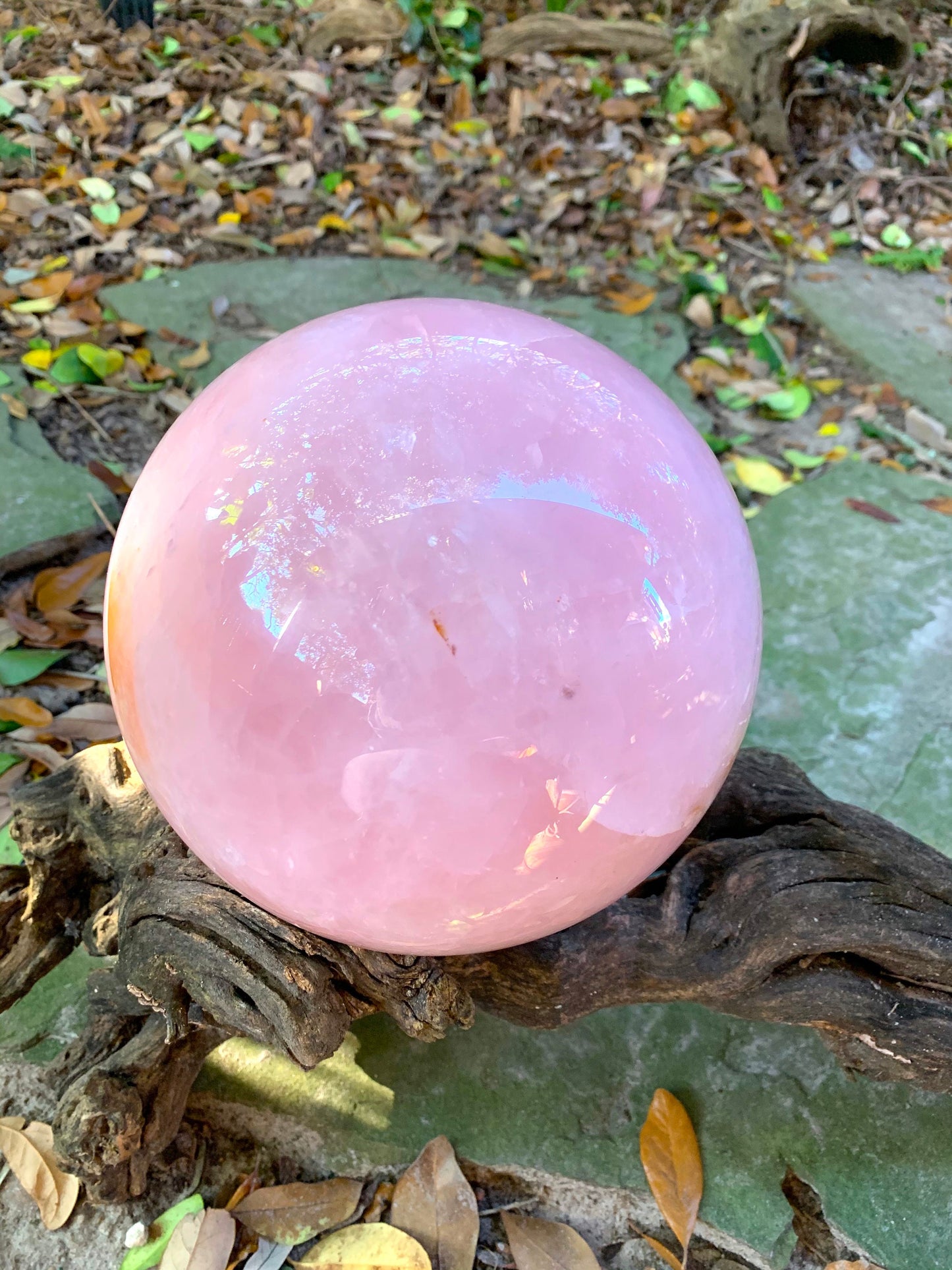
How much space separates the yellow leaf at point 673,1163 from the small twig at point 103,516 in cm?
143

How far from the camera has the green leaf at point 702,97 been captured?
3154mm

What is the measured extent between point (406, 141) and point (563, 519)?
2.70 m

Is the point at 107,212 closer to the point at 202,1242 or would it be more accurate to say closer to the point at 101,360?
the point at 101,360

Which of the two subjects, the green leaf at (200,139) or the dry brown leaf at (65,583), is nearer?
the dry brown leaf at (65,583)

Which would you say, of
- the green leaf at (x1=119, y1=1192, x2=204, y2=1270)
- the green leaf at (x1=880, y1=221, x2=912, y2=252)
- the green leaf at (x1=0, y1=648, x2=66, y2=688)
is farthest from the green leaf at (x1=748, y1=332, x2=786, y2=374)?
the green leaf at (x1=119, y1=1192, x2=204, y2=1270)

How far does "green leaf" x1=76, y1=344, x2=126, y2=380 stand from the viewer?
2273 mm

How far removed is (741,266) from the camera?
2.82 meters

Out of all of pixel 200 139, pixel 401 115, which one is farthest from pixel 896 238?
pixel 200 139

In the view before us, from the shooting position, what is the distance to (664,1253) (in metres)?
1.14

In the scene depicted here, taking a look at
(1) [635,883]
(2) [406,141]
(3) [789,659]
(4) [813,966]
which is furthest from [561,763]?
(2) [406,141]

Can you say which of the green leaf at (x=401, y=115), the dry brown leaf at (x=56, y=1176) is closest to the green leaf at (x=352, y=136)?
the green leaf at (x=401, y=115)

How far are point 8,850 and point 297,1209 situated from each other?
0.70 m

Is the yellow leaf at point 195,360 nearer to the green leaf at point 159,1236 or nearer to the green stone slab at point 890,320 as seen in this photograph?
the green stone slab at point 890,320

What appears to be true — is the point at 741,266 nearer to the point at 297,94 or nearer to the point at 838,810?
the point at 297,94
